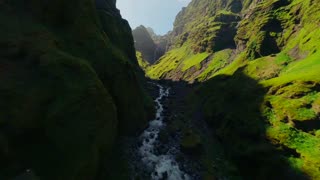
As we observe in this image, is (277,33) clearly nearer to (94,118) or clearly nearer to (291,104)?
(291,104)

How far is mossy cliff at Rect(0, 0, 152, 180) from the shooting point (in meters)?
35.1

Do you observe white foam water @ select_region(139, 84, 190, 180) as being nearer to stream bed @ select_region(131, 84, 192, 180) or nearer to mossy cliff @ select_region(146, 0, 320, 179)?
stream bed @ select_region(131, 84, 192, 180)

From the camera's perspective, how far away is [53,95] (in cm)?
3944

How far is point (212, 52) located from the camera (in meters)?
188

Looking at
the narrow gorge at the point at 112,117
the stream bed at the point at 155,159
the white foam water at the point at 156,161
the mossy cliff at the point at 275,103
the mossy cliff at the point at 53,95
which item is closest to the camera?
the mossy cliff at the point at 53,95

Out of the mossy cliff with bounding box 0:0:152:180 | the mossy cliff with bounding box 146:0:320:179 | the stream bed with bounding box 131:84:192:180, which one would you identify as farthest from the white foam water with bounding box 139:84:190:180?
the mossy cliff with bounding box 146:0:320:179

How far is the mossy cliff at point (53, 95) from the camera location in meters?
35.1

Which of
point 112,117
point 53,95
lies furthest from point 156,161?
point 53,95

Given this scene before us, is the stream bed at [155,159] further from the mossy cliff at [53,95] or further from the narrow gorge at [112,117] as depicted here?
the mossy cliff at [53,95]

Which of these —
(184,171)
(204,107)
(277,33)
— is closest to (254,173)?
(184,171)

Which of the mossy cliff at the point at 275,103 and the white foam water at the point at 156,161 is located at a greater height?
the mossy cliff at the point at 275,103

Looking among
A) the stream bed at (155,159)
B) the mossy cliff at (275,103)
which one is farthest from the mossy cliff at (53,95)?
the mossy cliff at (275,103)

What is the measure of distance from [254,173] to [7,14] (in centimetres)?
4029

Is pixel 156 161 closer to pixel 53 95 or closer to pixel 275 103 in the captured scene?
pixel 53 95
